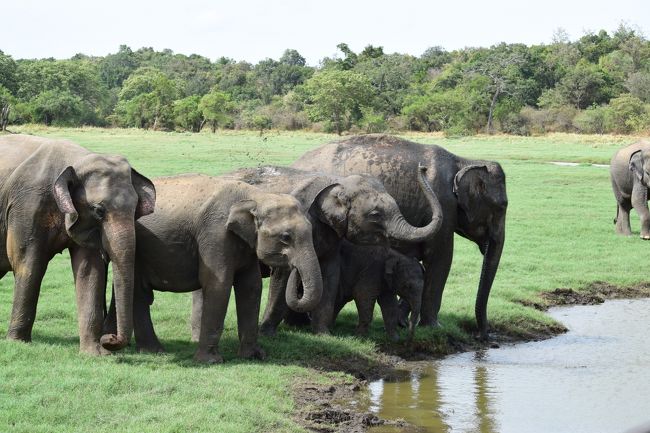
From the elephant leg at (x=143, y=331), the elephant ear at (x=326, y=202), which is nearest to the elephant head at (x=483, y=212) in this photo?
the elephant ear at (x=326, y=202)

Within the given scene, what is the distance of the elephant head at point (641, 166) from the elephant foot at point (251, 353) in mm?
14592

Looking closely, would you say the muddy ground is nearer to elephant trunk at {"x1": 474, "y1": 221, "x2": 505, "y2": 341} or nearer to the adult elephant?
elephant trunk at {"x1": 474, "y1": 221, "x2": 505, "y2": 341}

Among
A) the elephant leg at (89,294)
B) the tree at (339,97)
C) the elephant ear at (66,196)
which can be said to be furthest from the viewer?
the tree at (339,97)

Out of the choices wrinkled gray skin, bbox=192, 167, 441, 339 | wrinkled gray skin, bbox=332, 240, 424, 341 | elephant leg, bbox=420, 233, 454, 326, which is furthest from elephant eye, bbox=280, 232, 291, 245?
elephant leg, bbox=420, 233, 454, 326

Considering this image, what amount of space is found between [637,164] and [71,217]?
1627cm

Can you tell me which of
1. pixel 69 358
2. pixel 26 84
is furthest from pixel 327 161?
pixel 26 84

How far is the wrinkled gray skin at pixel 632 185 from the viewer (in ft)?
71.9

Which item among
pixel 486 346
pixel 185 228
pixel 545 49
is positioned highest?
pixel 545 49

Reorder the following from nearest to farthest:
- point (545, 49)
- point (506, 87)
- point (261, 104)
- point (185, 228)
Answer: point (185, 228) < point (506, 87) < point (261, 104) < point (545, 49)

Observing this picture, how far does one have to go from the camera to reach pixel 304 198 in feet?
35.6

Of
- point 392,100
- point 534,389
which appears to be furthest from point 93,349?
point 392,100

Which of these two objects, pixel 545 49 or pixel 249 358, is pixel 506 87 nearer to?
pixel 545 49

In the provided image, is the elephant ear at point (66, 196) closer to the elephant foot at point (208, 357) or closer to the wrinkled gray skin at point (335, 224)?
the elephant foot at point (208, 357)

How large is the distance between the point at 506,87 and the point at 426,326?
73961 mm
